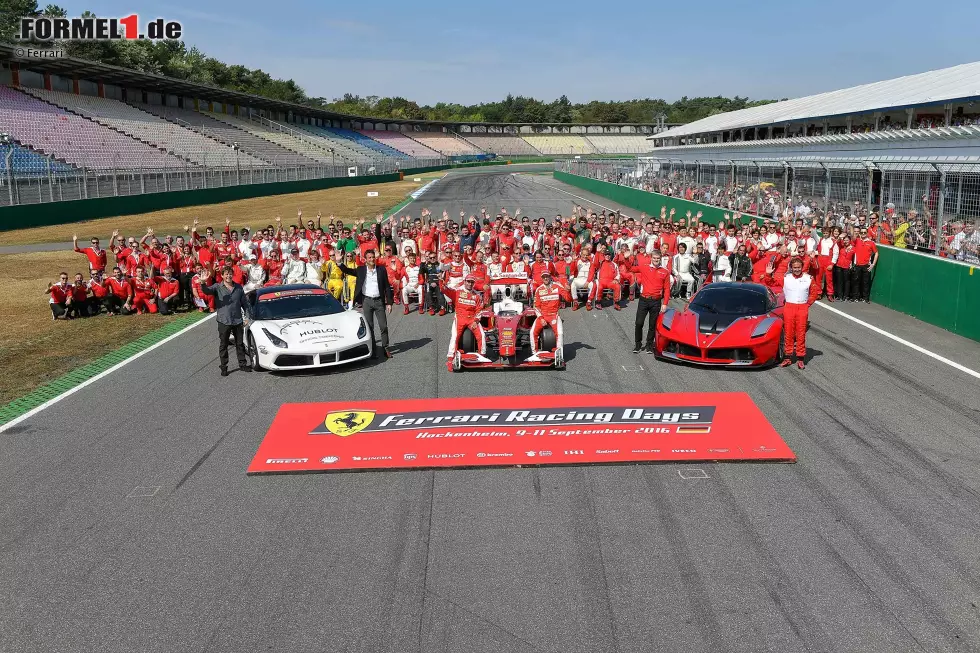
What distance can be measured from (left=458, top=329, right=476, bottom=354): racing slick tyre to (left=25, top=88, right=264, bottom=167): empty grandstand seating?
4931 centimetres

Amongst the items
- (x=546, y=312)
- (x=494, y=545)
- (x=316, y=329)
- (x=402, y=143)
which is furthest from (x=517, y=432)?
(x=402, y=143)

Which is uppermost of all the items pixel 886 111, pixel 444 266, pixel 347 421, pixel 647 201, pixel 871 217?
pixel 886 111

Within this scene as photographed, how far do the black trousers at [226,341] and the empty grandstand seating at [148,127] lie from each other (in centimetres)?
4729

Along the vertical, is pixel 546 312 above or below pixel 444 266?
below

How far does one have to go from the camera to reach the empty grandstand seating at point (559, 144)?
142 m

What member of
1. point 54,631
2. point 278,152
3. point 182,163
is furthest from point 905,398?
point 278,152

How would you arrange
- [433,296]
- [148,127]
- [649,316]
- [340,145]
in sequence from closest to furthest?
[649,316], [433,296], [148,127], [340,145]

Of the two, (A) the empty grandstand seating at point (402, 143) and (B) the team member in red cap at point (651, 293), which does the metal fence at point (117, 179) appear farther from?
(A) the empty grandstand seating at point (402, 143)

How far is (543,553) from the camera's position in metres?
6.43

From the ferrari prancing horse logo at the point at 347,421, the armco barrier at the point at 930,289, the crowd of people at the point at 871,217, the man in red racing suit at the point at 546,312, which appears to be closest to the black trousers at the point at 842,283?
the armco barrier at the point at 930,289

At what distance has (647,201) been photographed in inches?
1671

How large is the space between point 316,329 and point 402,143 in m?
110

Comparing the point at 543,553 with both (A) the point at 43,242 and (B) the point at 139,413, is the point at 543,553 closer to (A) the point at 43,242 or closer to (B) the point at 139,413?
(B) the point at 139,413

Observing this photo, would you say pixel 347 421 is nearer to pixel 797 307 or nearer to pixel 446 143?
pixel 797 307
